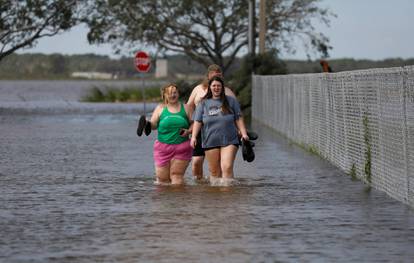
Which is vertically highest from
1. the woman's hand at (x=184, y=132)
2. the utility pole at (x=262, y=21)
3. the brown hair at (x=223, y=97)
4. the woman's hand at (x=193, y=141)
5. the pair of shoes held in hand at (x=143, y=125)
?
the utility pole at (x=262, y=21)

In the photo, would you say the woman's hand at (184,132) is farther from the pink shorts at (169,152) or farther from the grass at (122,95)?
the grass at (122,95)

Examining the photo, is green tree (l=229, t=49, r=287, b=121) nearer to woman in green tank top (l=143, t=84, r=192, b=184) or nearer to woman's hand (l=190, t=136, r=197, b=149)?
woman in green tank top (l=143, t=84, r=192, b=184)

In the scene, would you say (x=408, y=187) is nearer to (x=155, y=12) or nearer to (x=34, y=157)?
(x=34, y=157)

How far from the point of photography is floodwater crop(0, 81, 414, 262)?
11547 millimetres

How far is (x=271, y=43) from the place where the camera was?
7238cm

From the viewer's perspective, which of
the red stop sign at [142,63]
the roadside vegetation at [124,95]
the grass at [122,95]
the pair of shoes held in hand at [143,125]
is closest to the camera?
the pair of shoes held in hand at [143,125]

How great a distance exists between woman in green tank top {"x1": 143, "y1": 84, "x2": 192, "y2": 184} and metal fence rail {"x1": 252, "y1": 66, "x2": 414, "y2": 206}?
8.11 ft

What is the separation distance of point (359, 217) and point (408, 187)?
147 centimetres

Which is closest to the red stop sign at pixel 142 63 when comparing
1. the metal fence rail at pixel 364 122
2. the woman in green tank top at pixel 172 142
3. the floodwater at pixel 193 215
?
the metal fence rail at pixel 364 122

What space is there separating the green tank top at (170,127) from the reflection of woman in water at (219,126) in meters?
0.22

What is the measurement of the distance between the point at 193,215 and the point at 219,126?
4110 mm

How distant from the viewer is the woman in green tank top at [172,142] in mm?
18547

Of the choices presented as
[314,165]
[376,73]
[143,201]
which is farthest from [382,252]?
[314,165]

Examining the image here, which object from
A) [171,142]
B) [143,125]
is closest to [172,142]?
[171,142]
